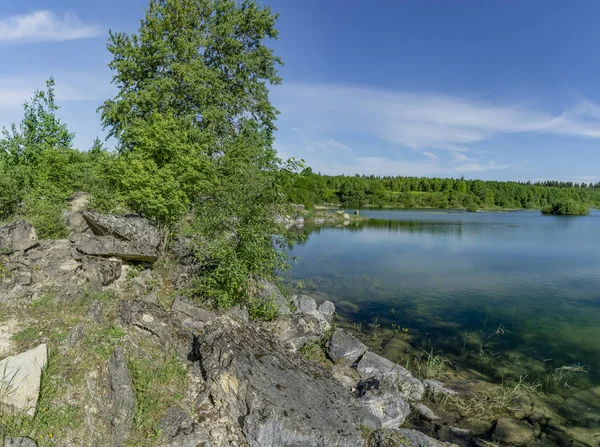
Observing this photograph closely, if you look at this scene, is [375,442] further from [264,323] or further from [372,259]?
[372,259]

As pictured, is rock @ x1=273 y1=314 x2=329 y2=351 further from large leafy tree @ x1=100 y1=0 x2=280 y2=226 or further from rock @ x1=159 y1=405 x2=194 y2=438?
large leafy tree @ x1=100 y1=0 x2=280 y2=226

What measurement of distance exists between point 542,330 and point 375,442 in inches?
511

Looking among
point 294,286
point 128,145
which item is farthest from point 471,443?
point 128,145

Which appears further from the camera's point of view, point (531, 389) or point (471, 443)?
point (531, 389)

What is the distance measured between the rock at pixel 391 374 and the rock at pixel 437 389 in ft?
0.80

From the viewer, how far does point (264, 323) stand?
455 inches

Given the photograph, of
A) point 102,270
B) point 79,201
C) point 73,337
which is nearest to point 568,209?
point 79,201

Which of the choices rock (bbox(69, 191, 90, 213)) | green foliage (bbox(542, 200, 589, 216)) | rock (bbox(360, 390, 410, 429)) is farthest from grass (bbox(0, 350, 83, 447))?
green foliage (bbox(542, 200, 589, 216))

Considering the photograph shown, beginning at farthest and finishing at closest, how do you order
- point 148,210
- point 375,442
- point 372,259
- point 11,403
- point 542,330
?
point 372,259, point 542,330, point 148,210, point 375,442, point 11,403

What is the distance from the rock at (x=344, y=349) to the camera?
11797 millimetres

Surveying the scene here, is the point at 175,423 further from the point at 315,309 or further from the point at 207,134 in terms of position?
the point at 207,134

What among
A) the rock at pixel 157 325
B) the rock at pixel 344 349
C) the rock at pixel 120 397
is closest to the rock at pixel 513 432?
the rock at pixel 344 349

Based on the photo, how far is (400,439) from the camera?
23.3ft

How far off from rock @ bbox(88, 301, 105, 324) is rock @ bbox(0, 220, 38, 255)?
12.9ft
